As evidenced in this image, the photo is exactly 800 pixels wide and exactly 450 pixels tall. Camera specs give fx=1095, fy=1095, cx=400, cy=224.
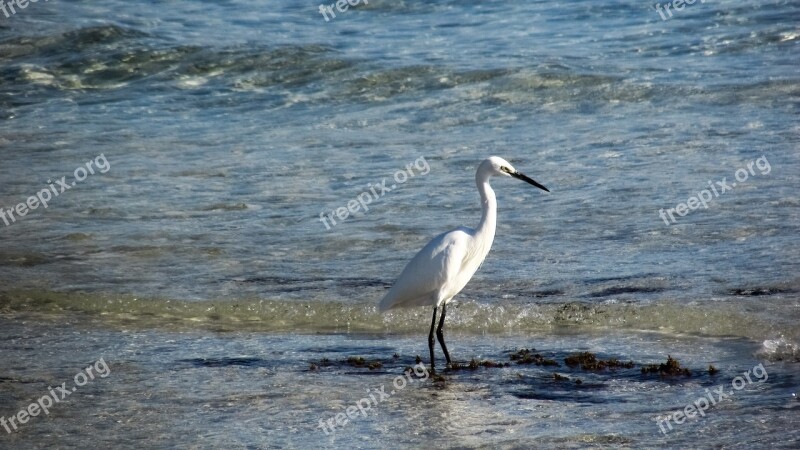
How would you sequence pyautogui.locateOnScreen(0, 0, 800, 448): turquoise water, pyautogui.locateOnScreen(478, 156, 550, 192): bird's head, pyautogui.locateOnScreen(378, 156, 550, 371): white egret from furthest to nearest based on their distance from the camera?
pyautogui.locateOnScreen(478, 156, 550, 192): bird's head → pyautogui.locateOnScreen(378, 156, 550, 371): white egret → pyautogui.locateOnScreen(0, 0, 800, 448): turquoise water

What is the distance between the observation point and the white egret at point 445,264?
7031 millimetres

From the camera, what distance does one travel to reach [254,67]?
654 inches

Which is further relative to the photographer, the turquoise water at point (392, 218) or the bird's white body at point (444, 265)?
the bird's white body at point (444, 265)

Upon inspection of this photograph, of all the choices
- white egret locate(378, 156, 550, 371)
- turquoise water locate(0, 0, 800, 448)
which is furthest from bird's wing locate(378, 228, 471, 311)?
turquoise water locate(0, 0, 800, 448)

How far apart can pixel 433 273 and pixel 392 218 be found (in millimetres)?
3125

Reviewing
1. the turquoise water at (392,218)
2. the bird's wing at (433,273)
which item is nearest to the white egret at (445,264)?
the bird's wing at (433,273)

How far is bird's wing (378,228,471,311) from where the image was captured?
7031 millimetres

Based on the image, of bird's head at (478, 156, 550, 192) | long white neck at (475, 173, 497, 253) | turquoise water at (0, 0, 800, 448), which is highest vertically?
bird's head at (478, 156, 550, 192)

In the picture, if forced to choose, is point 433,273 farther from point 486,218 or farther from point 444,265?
point 486,218

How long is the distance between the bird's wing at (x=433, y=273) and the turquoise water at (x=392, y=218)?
357 millimetres

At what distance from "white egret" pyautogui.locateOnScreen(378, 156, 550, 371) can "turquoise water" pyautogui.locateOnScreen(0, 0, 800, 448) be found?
1.12 ft

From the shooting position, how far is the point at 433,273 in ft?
23.1

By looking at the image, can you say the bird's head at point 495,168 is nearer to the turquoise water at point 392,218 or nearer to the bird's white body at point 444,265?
the bird's white body at point 444,265

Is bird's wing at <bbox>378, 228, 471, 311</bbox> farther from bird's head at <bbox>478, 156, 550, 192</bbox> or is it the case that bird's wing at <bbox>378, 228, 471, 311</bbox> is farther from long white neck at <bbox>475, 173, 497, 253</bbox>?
bird's head at <bbox>478, 156, 550, 192</bbox>
